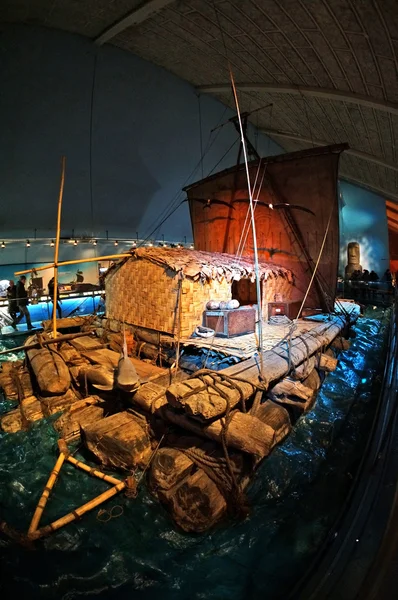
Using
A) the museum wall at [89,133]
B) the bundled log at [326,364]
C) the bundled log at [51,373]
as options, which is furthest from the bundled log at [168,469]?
the museum wall at [89,133]

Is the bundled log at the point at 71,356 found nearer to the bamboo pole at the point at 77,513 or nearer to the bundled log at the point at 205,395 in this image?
the bamboo pole at the point at 77,513

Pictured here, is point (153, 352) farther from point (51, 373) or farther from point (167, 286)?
point (51, 373)

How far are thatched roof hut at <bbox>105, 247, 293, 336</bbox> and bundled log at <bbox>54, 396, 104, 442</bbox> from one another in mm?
2505

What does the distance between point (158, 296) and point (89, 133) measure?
10.2 m

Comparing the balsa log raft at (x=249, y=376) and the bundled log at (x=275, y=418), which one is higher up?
the balsa log raft at (x=249, y=376)

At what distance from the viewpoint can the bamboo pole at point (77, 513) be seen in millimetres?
3030

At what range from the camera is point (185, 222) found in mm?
20500

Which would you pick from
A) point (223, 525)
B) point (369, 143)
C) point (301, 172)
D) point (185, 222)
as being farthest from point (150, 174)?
point (223, 525)

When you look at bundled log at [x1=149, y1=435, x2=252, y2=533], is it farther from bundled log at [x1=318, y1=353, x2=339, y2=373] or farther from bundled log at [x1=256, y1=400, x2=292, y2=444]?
bundled log at [x1=318, y1=353, x2=339, y2=373]

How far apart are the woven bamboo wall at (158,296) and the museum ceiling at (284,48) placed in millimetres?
5103

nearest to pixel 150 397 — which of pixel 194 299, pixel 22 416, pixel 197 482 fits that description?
pixel 197 482

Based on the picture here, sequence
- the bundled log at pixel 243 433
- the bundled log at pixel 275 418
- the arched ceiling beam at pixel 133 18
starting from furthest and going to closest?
the arched ceiling beam at pixel 133 18 → the bundled log at pixel 275 418 → the bundled log at pixel 243 433

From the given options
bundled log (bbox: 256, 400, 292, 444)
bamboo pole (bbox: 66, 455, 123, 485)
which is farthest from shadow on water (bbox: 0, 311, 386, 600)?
bundled log (bbox: 256, 400, 292, 444)

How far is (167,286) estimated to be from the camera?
23.4ft
